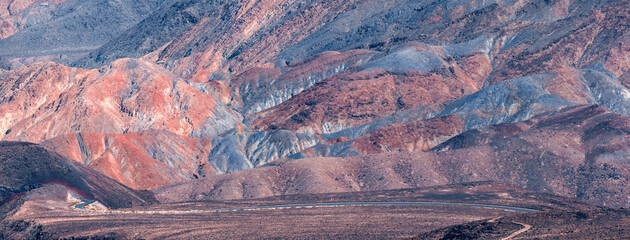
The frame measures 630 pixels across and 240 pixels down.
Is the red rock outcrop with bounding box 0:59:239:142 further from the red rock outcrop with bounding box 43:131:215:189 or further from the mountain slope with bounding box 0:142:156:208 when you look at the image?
the mountain slope with bounding box 0:142:156:208

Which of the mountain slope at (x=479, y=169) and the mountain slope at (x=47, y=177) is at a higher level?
the mountain slope at (x=47, y=177)

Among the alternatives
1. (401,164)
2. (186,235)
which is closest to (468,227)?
(186,235)

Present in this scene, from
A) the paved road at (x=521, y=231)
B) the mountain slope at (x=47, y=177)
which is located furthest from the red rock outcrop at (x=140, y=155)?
the paved road at (x=521, y=231)

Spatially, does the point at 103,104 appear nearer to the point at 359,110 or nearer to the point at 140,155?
the point at 140,155

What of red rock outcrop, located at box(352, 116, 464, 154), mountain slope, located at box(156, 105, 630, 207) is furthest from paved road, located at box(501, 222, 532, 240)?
red rock outcrop, located at box(352, 116, 464, 154)

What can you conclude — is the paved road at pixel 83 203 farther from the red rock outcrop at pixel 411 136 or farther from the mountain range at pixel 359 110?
the red rock outcrop at pixel 411 136

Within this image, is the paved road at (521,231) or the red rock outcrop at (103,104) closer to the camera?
the paved road at (521,231)

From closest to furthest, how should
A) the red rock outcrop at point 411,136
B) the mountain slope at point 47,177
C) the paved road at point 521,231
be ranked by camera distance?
1. the paved road at point 521,231
2. the mountain slope at point 47,177
3. the red rock outcrop at point 411,136

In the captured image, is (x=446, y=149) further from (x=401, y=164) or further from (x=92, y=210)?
(x=92, y=210)
